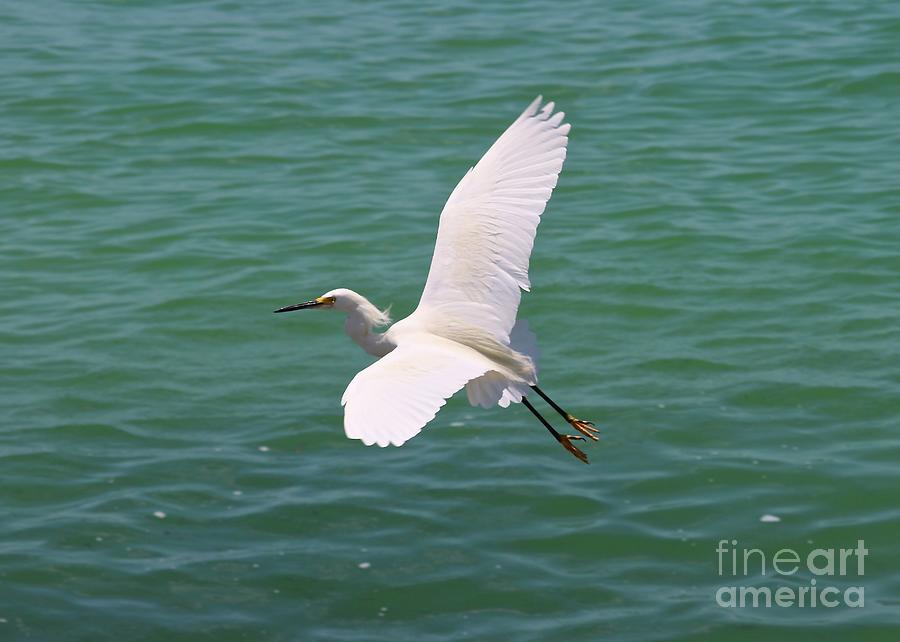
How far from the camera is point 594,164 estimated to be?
12523 mm

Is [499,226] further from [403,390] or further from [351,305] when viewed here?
[403,390]

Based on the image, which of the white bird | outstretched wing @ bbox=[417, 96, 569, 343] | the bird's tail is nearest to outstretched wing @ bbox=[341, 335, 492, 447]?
the white bird

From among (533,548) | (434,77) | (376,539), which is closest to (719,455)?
(533,548)

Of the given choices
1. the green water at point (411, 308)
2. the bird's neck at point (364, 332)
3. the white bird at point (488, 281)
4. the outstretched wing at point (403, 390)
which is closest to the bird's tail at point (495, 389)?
the white bird at point (488, 281)

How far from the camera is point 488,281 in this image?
704 cm

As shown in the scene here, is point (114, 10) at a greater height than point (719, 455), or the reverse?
point (114, 10)

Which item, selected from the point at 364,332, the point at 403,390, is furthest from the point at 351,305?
the point at 403,390

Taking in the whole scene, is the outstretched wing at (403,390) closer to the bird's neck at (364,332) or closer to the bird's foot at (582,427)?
the bird's neck at (364,332)

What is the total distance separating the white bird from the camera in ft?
21.9

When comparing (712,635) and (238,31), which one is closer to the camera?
(712,635)

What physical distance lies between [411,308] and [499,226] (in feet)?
10.7

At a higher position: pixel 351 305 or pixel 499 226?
pixel 499 226

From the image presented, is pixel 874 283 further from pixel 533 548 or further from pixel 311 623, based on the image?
pixel 311 623

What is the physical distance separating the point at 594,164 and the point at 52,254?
4.25 m
